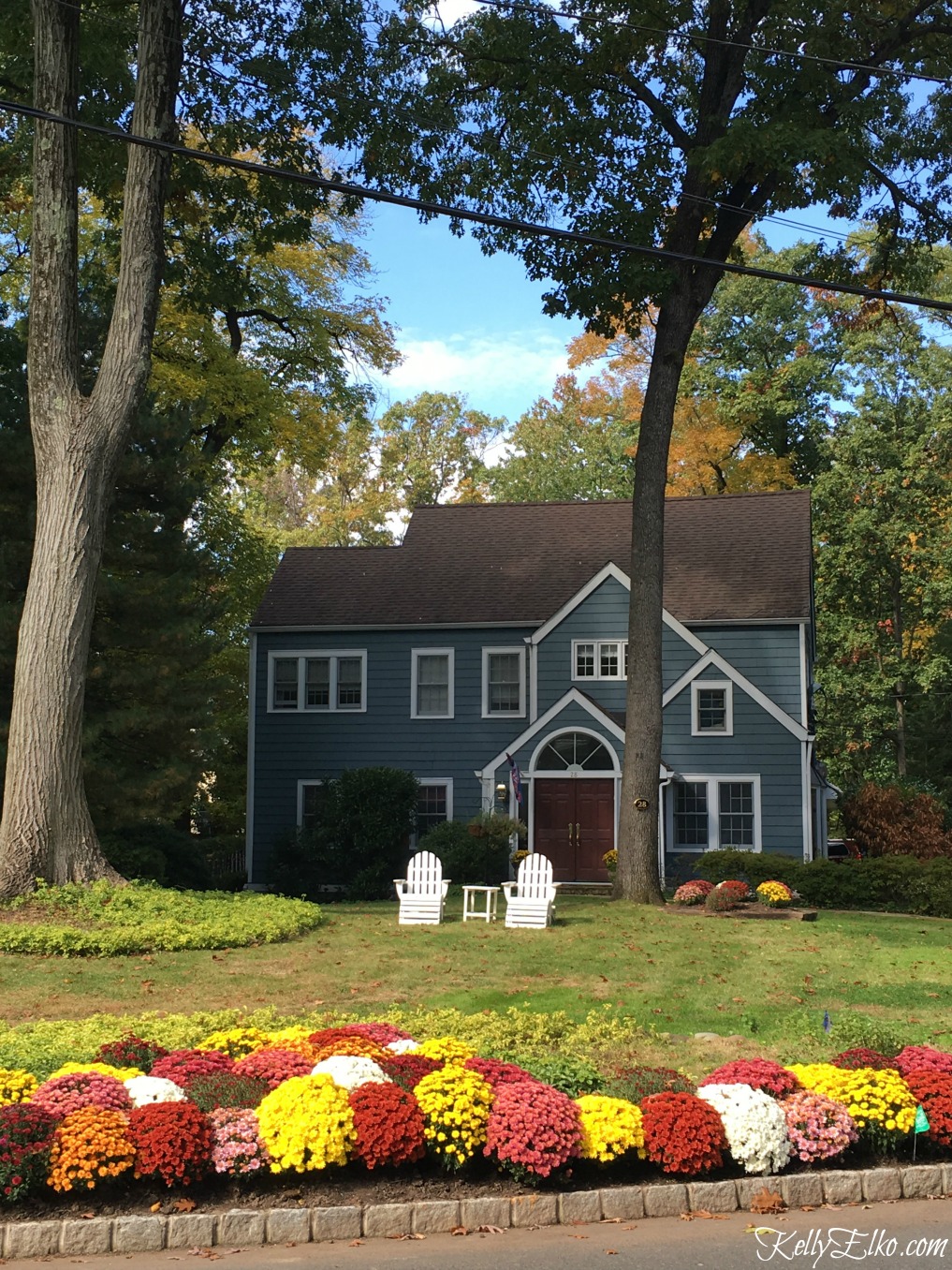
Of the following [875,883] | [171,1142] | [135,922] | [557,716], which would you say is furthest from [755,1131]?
[557,716]

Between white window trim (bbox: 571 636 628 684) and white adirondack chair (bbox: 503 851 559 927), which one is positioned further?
white window trim (bbox: 571 636 628 684)

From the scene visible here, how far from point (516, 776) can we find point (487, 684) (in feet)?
9.17

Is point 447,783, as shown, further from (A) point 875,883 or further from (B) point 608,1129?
(B) point 608,1129

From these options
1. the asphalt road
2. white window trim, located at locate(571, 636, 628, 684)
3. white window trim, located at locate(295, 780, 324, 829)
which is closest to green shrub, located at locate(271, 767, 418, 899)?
white window trim, located at locate(295, 780, 324, 829)

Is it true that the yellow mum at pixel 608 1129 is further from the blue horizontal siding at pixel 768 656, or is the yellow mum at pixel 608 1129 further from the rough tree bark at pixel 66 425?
the blue horizontal siding at pixel 768 656

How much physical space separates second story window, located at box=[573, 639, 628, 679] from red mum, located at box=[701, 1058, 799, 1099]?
20.6 meters

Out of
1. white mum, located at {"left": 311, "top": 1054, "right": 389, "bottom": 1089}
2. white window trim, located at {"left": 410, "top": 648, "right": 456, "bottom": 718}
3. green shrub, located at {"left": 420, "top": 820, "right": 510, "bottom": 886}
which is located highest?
white window trim, located at {"left": 410, "top": 648, "right": 456, "bottom": 718}

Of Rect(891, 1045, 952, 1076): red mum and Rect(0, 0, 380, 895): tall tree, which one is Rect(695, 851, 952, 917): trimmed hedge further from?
Rect(891, 1045, 952, 1076): red mum

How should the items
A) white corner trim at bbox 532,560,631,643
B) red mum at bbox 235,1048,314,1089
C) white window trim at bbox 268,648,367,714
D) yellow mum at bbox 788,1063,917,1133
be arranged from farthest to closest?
white window trim at bbox 268,648,367,714 → white corner trim at bbox 532,560,631,643 → red mum at bbox 235,1048,314,1089 → yellow mum at bbox 788,1063,917,1133

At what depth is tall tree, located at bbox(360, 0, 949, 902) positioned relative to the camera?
1991 centimetres

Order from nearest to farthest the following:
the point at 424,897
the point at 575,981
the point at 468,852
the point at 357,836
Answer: the point at 575,981 → the point at 424,897 → the point at 468,852 → the point at 357,836

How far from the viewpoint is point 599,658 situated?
2845 cm

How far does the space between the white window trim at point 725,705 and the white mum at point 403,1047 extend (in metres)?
19.2

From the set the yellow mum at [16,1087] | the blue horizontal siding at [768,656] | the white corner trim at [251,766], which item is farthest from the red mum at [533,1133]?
the white corner trim at [251,766]
